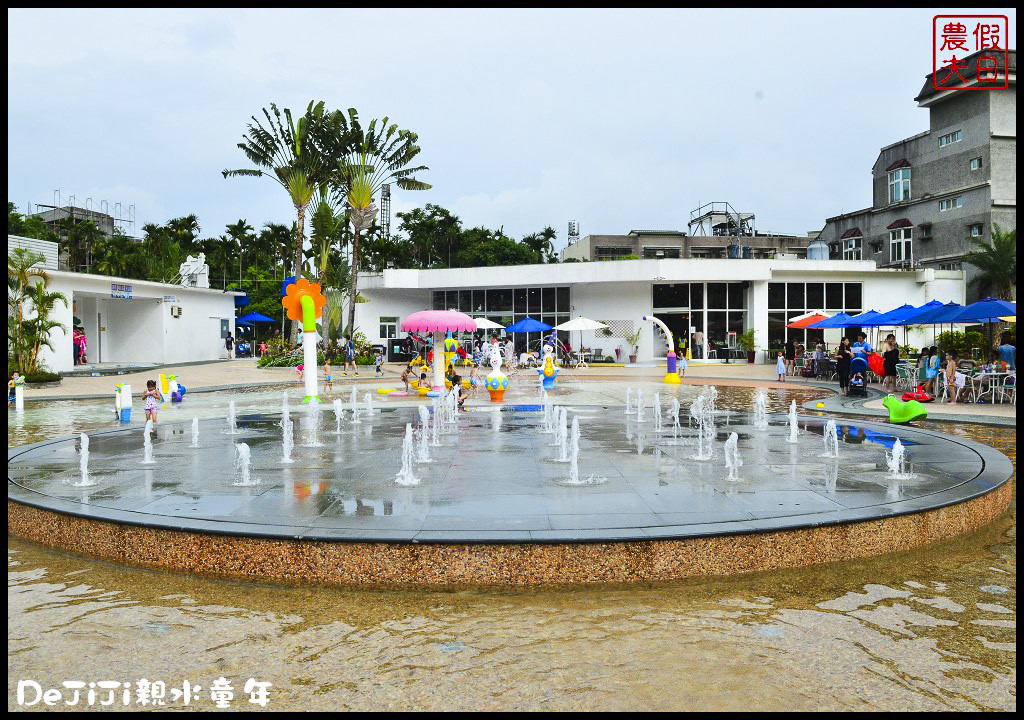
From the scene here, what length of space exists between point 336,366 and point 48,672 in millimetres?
30477

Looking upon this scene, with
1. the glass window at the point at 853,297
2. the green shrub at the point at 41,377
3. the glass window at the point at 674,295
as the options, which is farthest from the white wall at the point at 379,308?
the glass window at the point at 853,297

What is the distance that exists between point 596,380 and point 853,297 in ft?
A: 69.9

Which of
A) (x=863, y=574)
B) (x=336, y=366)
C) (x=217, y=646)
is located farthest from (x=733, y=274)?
(x=217, y=646)

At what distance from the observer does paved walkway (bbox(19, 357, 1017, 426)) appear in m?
15.5

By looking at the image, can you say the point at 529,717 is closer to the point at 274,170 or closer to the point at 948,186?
the point at 274,170

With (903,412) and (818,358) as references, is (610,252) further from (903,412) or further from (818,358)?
(903,412)

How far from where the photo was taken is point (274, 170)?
36188 mm

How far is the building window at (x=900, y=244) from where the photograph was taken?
47688 millimetres

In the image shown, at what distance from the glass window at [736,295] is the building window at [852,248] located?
16563 millimetres

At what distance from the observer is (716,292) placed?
40938mm

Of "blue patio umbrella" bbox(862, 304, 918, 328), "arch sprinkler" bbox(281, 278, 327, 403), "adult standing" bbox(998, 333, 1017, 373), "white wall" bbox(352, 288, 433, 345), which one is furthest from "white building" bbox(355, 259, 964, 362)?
"arch sprinkler" bbox(281, 278, 327, 403)

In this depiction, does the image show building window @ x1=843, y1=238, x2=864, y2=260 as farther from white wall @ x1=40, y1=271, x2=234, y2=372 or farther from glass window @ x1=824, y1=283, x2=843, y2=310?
white wall @ x1=40, y1=271, x2=234, y2=372

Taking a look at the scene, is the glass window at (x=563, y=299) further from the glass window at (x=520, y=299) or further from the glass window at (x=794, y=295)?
the glass window at (x=794, y=295)

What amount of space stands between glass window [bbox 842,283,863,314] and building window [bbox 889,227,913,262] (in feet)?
29.6
